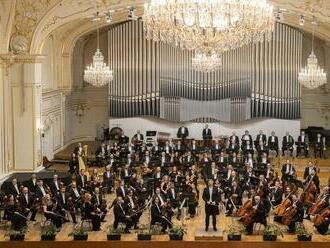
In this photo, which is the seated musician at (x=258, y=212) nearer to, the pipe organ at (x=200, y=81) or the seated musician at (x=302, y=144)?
the seated musician at (x=302, y=144)

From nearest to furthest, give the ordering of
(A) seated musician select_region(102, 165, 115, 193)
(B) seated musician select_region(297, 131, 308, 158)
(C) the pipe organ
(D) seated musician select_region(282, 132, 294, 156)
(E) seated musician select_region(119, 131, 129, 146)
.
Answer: (A) seated musician select_region(102, 165, 115, 193) < (D) seated musician select_region(282, 132, 294, 156) < (B) seated musician select_region(297, 131, 308, 158) < (E) seated musician select_region(119, 131, 129, 146) < (C) the pipe organ

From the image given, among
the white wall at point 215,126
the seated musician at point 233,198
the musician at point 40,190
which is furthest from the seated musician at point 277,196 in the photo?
the white wall at point 215,126

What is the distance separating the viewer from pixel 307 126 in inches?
1061

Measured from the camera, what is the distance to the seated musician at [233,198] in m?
16.2

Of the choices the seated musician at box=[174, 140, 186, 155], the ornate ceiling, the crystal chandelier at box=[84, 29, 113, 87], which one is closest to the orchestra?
the seated musician at box=[174, 140, 186, 155]

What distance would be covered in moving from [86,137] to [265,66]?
8063mm

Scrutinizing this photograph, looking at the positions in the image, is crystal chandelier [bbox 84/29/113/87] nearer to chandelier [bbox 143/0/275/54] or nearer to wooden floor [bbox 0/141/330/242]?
wooden floor [bbox 0/141/330/242]

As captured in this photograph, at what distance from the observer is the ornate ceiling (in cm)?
1858

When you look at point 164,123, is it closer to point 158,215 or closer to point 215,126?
point 215,126

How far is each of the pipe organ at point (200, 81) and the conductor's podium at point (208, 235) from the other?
10337 mm

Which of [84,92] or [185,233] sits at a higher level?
[84,92]

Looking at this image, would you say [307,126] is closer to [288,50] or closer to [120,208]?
[288,50]

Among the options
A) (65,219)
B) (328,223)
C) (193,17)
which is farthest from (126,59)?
(193,17)

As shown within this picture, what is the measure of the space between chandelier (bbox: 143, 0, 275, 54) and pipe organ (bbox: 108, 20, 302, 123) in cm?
1297
